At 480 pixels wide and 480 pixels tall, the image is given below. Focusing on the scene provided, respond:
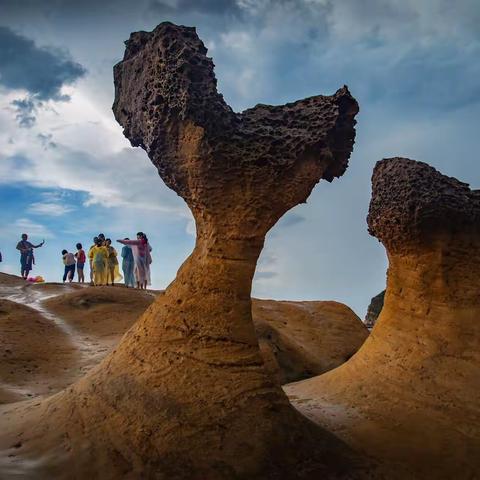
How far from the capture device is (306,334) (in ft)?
28.0

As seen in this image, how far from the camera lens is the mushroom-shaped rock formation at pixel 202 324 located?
315 centimetres

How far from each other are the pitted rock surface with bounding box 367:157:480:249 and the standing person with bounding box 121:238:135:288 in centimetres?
609

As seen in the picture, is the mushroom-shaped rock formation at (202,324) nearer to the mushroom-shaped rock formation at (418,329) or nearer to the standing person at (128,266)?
the mushroom-shaped rock formation at (418,329)

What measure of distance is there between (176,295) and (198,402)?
82 centimetres

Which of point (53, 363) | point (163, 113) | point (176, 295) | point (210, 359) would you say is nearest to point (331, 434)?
point (210, 359)

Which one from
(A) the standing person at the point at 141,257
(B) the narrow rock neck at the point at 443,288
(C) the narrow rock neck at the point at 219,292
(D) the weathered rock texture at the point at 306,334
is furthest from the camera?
(A) the standing person at the point at 141,257

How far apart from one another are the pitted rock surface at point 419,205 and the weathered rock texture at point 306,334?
223cm

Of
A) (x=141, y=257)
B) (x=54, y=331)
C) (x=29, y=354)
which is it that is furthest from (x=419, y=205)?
(x=141, y=257)

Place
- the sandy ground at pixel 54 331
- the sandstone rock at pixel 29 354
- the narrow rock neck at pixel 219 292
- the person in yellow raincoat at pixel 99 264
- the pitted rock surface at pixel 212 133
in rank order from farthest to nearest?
the person in yellow raincoat at pixel 99 264, the sandy ground at pixel 54 331, the sandstone rock at pixel 29 354, the pitted rock surface at pixel 212 133, the narrow rock neck at pixel 219 292

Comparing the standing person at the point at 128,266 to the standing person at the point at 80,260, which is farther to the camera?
the standing person at the point at 80,260

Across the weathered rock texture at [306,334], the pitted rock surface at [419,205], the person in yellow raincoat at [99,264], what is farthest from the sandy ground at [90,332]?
the pitted rock surface at [419,205]

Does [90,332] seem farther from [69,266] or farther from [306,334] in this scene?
[69,266]

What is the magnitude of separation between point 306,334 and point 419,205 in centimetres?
399

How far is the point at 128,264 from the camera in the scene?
10539 mm
